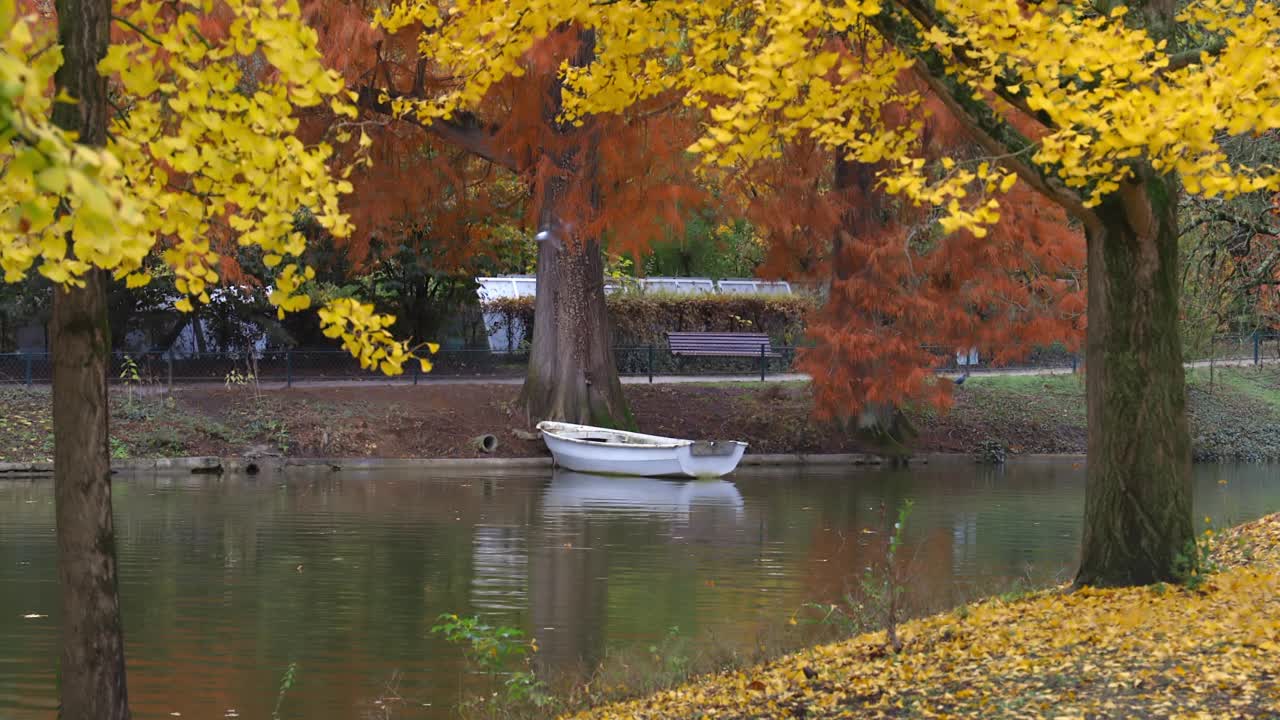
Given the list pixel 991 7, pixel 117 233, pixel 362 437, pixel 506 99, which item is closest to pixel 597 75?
pixel 991 7

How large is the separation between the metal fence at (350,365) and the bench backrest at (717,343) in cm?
39

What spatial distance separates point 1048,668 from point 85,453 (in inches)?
202

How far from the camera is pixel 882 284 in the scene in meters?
28.1

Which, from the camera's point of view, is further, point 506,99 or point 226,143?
point 506,99

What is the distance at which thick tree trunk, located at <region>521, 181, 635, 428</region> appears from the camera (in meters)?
29.1

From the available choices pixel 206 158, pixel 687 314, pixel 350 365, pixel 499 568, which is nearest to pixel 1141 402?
pixel 206 158

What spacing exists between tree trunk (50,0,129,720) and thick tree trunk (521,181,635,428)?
72.4 feet

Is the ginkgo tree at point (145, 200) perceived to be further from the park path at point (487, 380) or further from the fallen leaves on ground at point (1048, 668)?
the park path at point (487, 380)

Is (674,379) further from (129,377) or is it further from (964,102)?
(964,102)

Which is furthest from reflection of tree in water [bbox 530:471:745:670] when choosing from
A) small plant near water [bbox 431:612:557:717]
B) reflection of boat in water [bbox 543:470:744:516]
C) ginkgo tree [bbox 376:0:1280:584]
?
ginkgo tree [bbox 376:0:1280:584]

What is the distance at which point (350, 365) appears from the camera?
34625 millimetres

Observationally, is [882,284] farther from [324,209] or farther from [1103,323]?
[324,209]

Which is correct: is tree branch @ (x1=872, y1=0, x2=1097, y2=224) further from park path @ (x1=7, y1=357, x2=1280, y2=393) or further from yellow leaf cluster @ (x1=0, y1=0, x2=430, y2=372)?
park path @ (x1=7, y1=357, x2=1280, y2=393)

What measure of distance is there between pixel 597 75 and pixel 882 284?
17.1 meters
